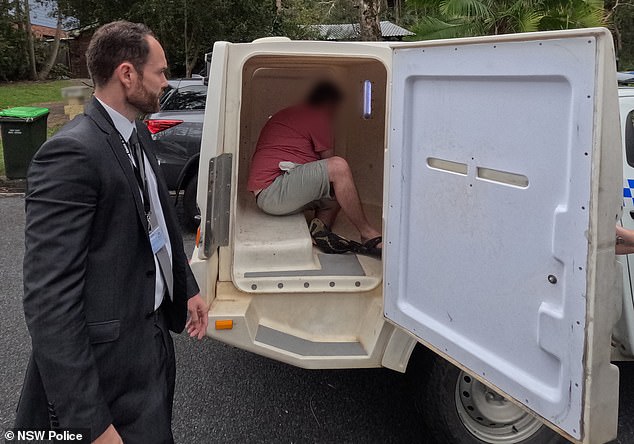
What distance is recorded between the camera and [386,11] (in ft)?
113

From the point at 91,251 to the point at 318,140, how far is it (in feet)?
9.91

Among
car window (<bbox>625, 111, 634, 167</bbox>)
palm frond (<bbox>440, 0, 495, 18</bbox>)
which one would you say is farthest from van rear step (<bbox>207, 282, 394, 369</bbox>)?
palm frond (<bbox>440, 0, 495, 18</bbox>)

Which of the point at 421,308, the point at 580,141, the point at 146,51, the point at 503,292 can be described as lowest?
the point at 421,308

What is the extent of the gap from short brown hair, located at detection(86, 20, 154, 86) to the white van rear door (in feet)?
3.55

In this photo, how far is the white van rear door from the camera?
166 cm

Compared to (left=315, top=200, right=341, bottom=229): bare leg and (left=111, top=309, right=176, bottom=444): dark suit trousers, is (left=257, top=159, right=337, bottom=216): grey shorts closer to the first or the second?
(left=315, top=200, right=341, bottom=229): bare leg

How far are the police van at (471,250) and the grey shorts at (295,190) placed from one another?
0.38 metres

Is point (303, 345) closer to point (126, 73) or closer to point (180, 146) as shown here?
point (126, 73)

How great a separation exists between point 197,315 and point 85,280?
2.69 ft

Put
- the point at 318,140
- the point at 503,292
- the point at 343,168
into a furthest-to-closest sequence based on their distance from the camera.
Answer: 1. the point at 318,140
2. the point at 343,168
3. the point at 503,292

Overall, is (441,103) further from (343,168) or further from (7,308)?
(7,308)

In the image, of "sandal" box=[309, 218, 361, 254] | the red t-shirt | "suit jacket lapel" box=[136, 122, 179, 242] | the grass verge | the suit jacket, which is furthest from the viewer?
the grass verge

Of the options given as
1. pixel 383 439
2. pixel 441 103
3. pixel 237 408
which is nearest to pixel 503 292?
pixel 441 103

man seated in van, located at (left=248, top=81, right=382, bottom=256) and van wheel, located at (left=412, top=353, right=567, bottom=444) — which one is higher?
man seated in van, located at (left=248, top=81, right=382, bottom=256)
